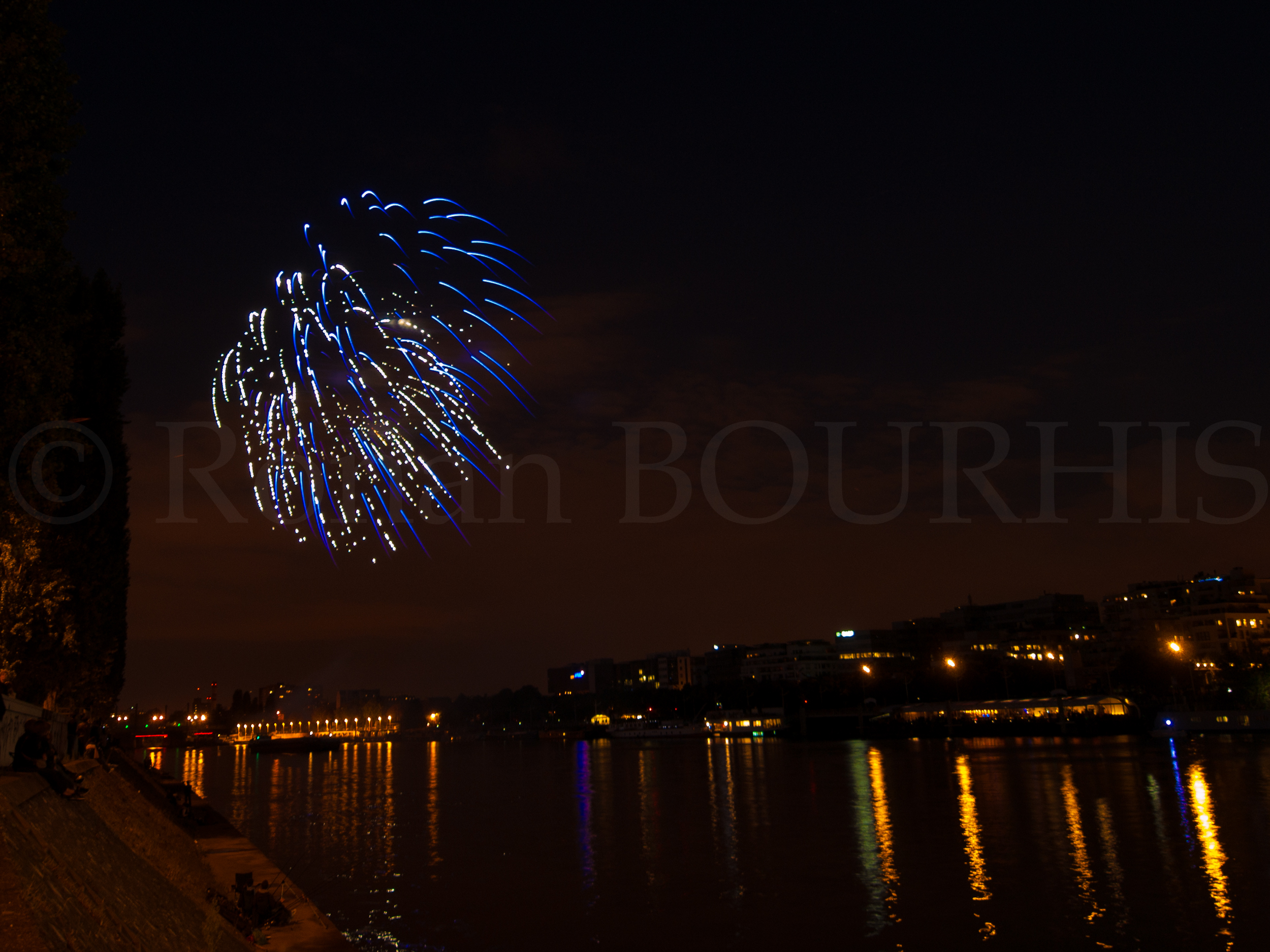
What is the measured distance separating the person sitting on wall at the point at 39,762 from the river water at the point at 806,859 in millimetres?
7275

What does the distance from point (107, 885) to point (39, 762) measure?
3988 mm

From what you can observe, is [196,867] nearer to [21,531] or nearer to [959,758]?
[21,531]

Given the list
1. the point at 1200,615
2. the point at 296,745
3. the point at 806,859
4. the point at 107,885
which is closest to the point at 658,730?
the point at 296,745

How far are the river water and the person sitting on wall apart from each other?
23.9ft

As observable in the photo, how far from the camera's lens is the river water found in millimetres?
16875

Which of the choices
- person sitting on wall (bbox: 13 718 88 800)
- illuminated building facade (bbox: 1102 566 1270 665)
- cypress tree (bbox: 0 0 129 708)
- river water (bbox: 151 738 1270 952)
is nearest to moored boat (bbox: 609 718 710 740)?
illuminated building facade (bbox: 1102 566 1270 665)

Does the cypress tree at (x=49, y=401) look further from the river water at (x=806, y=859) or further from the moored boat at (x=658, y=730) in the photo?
the moored boat at (x=658, y=730)

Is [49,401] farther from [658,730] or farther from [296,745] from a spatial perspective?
[296,745]

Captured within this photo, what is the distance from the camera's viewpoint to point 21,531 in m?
15.6

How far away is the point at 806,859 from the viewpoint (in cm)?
2391

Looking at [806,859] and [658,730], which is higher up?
[806,859]

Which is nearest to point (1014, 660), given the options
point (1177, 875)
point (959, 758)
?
point (959, 758)

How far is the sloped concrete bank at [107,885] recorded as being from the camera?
6402mm

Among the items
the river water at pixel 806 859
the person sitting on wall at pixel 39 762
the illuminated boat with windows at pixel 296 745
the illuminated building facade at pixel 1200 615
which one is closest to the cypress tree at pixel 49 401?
the person sitting on wall at pixel 39 762
